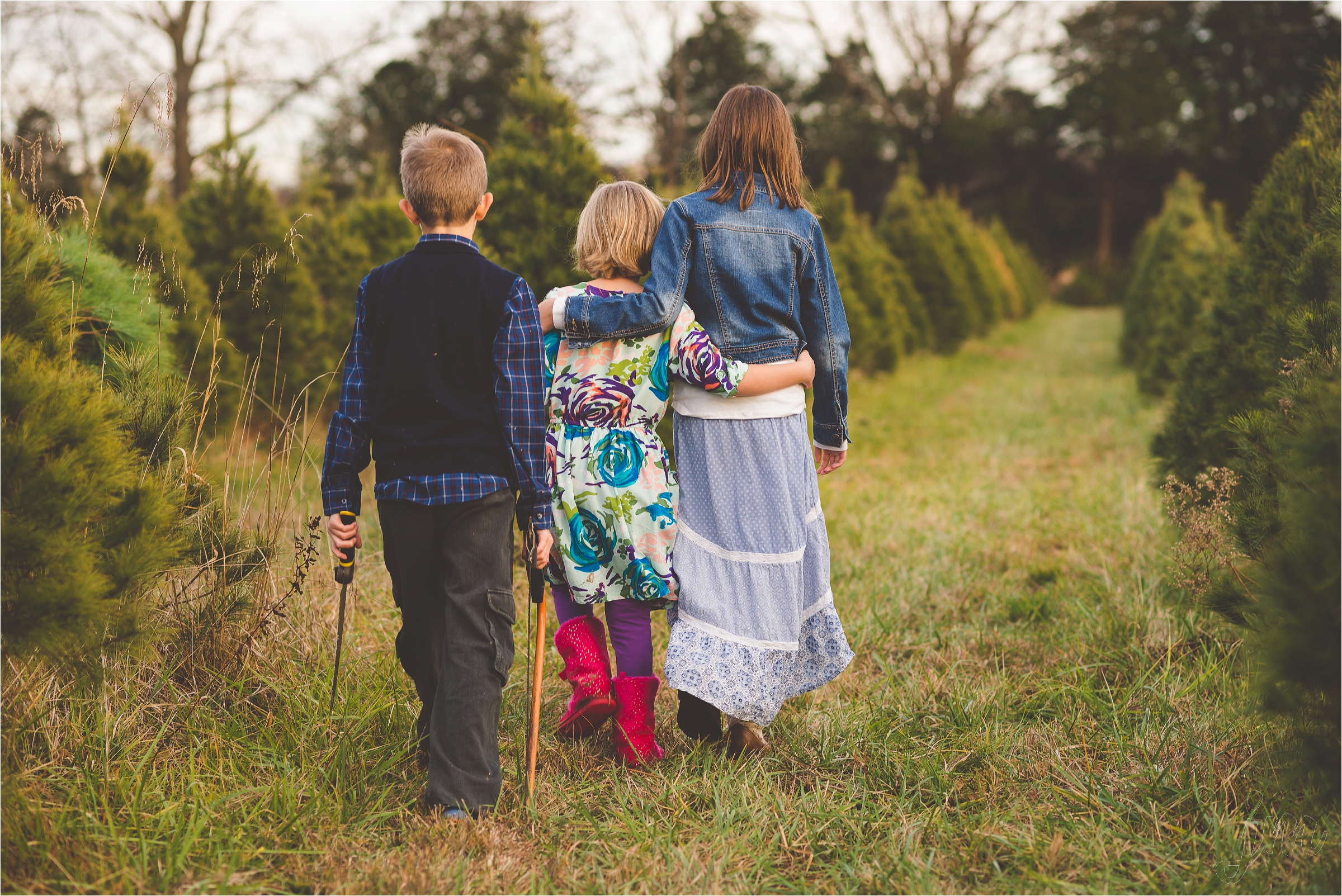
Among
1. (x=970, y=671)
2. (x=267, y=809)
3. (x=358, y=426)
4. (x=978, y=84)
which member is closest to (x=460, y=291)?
(x=358, y=426)

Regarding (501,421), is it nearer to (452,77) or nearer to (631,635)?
(631,635)

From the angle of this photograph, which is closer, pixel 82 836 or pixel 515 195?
pixel 82 836

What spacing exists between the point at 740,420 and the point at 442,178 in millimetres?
961

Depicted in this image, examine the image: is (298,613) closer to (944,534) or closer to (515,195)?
(515,195)

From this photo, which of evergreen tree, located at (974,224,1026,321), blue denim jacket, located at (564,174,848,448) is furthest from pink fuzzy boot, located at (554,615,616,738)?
evergreen tree, located at (974,224,1026,321)

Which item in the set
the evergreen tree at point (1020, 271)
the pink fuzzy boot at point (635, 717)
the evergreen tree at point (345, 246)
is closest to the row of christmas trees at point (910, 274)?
the evergreen tree at point (1020, 271)

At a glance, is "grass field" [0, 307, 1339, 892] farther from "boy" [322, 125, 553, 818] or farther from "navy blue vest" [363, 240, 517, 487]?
"navy blue vest" [363, 240, 517, 487]

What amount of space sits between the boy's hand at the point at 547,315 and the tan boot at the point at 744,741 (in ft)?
3.83

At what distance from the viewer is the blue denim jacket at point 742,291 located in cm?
238

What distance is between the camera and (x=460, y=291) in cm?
210

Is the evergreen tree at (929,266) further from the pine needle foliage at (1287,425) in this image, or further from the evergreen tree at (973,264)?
the pine needle foliage at (1287,425)

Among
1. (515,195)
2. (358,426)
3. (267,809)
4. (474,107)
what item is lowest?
(267,809)

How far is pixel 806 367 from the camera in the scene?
254 centimetres

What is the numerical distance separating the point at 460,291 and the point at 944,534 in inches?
133
